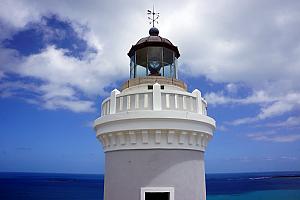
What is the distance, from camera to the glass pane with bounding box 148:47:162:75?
26.1 ft

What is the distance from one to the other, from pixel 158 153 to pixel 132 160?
532 millimetres

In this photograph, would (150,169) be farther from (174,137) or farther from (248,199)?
(248,199)

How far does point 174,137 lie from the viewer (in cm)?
604

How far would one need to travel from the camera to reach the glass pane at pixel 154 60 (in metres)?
7.96

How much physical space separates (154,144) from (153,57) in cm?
285

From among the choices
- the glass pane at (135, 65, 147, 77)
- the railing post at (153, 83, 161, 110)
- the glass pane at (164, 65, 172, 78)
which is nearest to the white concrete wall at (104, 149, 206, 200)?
the railing post at (153, 83, 161, 110)

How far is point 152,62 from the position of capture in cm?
807

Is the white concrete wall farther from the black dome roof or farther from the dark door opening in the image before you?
the black dome roof

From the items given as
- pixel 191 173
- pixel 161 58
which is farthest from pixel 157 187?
pixel 161 58

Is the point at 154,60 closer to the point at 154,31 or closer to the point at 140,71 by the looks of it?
the point at 140,71

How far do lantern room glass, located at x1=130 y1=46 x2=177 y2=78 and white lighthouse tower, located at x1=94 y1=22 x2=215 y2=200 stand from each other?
1799 millimetres

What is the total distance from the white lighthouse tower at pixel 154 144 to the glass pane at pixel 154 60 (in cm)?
190

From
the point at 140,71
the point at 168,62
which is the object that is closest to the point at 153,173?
the point at 140,71

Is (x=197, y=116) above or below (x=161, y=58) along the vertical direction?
below
